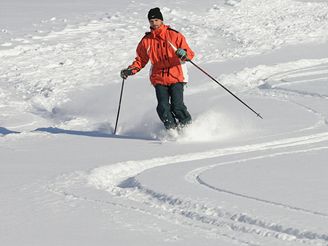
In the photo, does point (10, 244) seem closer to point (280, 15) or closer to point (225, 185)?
point (225, 185)

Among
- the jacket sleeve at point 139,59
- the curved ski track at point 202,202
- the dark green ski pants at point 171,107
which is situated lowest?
the curved ski track at point 202,202

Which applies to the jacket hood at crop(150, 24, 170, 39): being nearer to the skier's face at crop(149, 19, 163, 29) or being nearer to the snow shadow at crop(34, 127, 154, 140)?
the skier's face at crop(149, 19, 163, 29)

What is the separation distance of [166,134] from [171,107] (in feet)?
1.06

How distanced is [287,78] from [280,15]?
6.12m

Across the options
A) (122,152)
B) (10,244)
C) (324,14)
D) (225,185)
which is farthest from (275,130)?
(324,14)

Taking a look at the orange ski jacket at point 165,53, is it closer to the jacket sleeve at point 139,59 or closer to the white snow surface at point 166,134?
the jacket sleeve at point 139,59

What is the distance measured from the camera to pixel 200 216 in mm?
5805

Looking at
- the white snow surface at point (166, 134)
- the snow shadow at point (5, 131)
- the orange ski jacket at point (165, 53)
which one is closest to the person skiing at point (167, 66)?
the orange ski jacket at point (165, 53)

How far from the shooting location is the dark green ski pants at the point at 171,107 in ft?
32.2

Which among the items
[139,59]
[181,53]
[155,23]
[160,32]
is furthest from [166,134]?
[155,23]

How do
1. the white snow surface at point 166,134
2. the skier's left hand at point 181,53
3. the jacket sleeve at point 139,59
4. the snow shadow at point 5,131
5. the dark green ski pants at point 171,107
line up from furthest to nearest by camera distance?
1. the snow shadow at point 5,131
2. the jacket sleeve at point 139,59
3. the dark green ski pants at point 171,107
4. the skier's left hand at point 181,53
5. the white snow surface at point 166,134

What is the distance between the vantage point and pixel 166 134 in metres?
10.0

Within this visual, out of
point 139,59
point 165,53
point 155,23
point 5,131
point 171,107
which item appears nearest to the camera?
point 155,23

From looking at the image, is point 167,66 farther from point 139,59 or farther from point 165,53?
point 139,59
